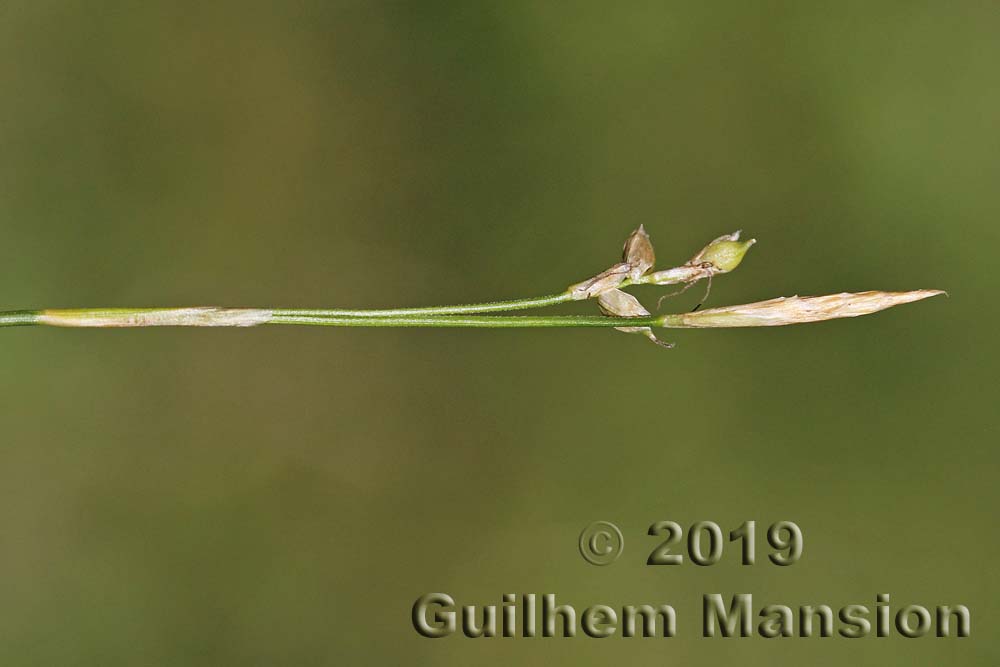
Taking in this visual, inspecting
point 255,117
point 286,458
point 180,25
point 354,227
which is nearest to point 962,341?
point 354,227

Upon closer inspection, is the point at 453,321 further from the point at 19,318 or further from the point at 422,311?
the point at 19,318

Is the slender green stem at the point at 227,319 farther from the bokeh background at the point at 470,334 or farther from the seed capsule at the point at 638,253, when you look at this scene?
the bokeh background at the point at 470,334

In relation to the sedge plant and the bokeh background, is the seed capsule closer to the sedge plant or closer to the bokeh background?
the sedge plant

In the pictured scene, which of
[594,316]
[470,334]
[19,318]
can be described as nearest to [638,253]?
[594,316]

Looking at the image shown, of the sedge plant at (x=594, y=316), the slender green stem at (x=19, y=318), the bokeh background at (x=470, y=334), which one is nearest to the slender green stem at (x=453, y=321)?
the sedge plant at (x=594, y=316)

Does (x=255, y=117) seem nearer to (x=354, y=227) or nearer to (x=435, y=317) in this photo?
(x=354, y=227)

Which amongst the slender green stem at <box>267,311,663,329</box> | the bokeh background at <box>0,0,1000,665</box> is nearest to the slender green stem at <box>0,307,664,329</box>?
the slender green stem at <box>267,311,663,329</box>
